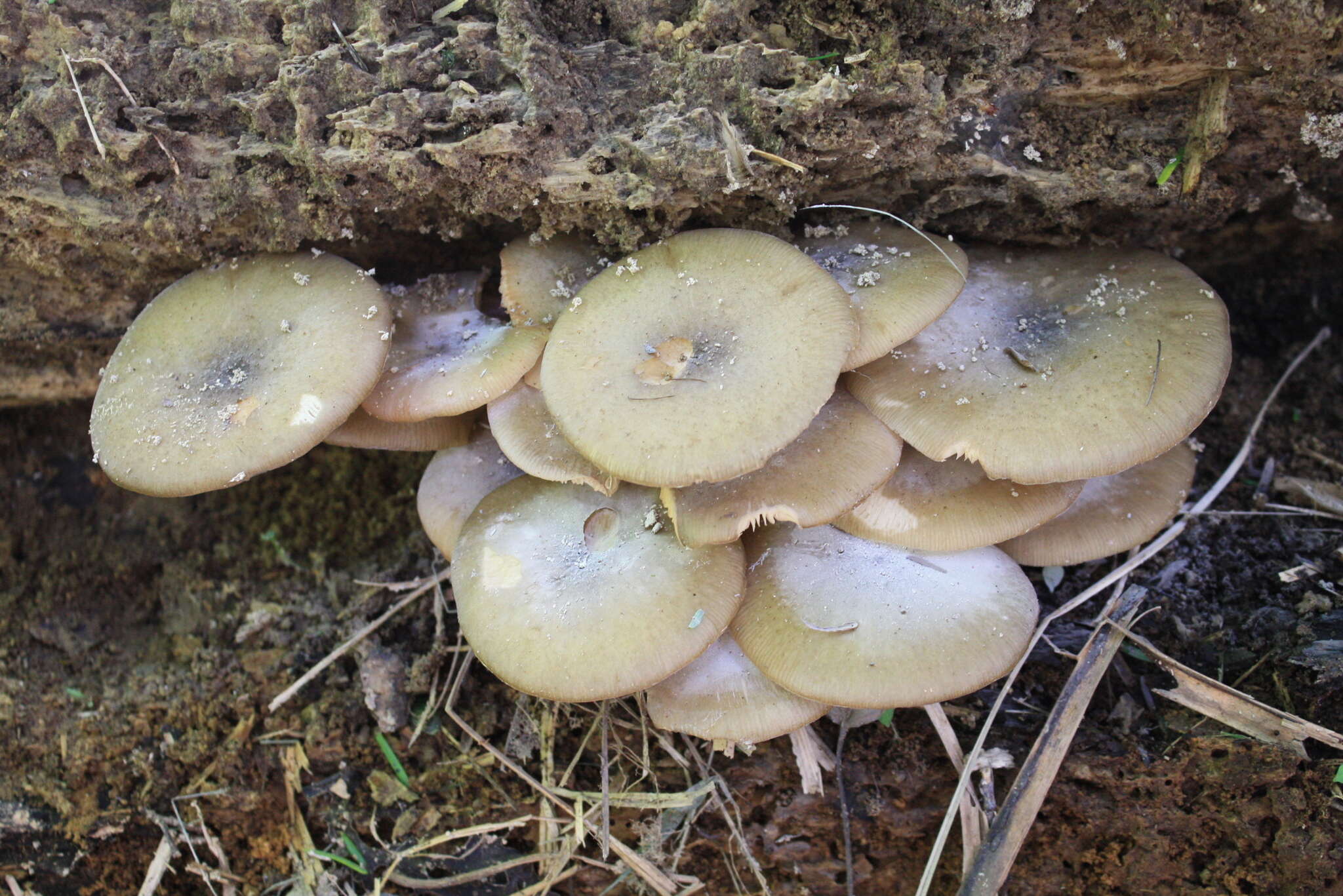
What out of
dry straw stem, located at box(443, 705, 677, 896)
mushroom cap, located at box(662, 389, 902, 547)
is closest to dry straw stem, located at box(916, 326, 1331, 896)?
mushroom cap, located at box(662, 389, 902, 547)

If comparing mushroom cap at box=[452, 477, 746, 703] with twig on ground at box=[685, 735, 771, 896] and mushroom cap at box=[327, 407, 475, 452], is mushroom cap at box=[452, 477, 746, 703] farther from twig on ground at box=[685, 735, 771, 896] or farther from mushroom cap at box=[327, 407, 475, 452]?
twig on ground at box=[685, 735, 771, 896]

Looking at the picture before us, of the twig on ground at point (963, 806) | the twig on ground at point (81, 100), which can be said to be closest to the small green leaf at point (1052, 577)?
the twig on ground at point (963, 806)

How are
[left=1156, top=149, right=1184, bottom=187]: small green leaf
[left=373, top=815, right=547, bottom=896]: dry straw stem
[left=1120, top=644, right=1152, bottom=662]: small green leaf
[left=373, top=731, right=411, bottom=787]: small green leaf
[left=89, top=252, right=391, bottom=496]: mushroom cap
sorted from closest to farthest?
1. [left=89, top=252, right=391, bottom=496]: mushroom cap
2. [left=1156, top=149, right=1184, bottom=187]: small green leaf
3. [left=1120, top=644, right=1152, bottom=662]: small green leaf
4. [left=373, top=815, right=547, bottom=896]: dry straw stem
5. [left=373, top=731, right=411, bottom=787]: small green leaf

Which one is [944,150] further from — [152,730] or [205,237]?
[152,730]

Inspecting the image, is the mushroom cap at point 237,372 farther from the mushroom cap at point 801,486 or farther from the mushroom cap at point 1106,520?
the mushroom cap at point 1106,520

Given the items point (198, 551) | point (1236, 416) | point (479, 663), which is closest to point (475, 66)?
point (479, 663)

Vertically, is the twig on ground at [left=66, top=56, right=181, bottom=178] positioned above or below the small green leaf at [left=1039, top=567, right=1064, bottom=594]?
above

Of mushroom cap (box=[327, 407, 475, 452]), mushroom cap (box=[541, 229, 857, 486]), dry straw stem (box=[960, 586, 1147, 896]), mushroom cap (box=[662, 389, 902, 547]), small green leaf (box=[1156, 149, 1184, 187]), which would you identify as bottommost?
dry straw stem (box=[960, 586, 1147, 896])
